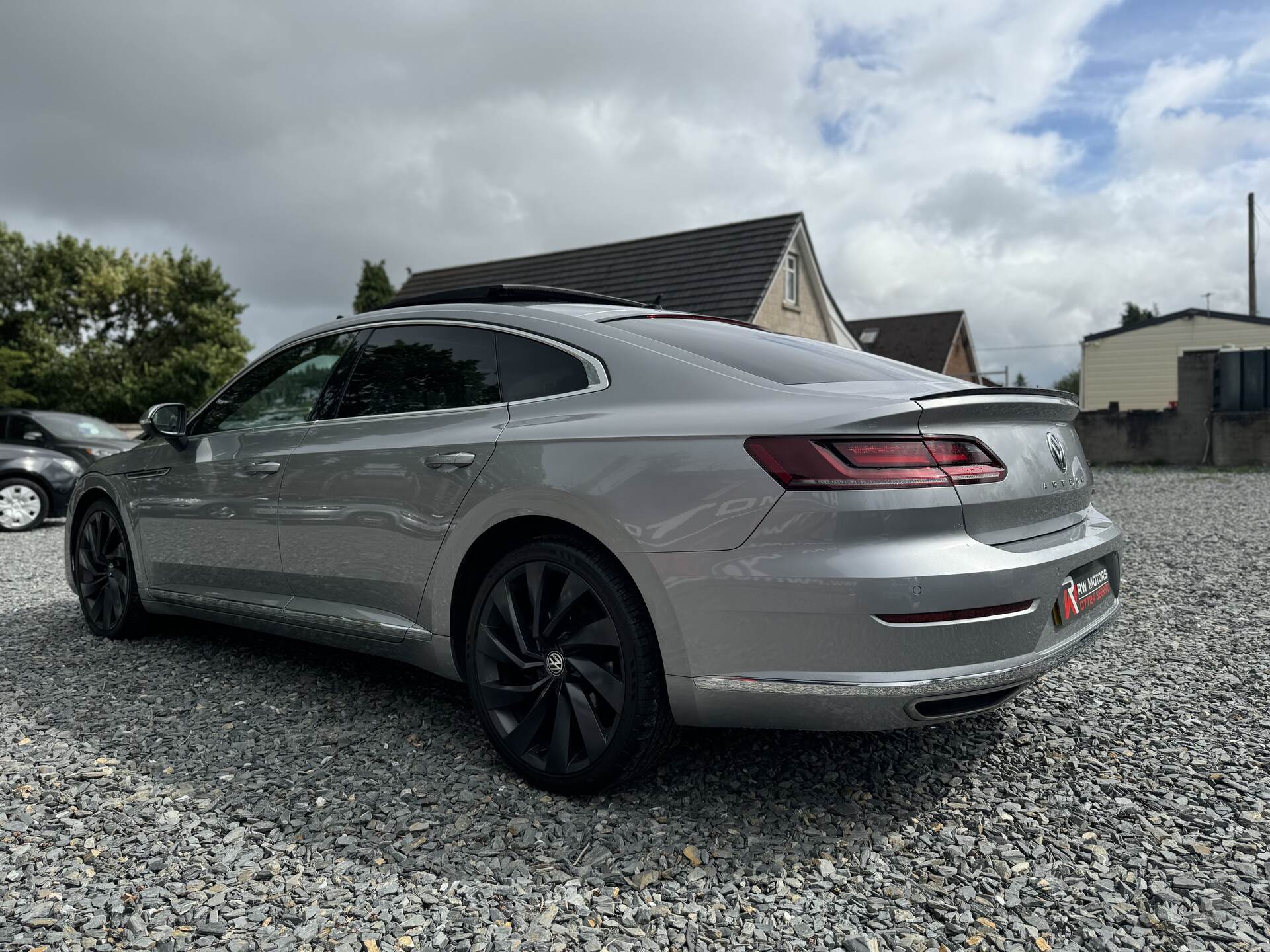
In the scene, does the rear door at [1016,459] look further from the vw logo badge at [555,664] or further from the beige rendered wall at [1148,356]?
the beige rendered wall at [1148,356]

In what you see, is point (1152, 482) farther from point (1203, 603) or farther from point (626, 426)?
point (626, 426)

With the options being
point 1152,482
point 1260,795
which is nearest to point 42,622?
point 1260,795

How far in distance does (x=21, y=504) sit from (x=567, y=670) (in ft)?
34.7

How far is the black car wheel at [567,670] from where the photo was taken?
256cm

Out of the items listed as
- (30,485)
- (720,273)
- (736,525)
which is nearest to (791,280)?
(720,273)

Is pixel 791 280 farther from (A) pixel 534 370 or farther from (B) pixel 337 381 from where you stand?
(A) pixel 534 370

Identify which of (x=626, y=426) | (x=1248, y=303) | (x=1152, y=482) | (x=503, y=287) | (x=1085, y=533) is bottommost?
(x=1152, y=482)

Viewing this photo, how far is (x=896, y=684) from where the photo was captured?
2275mm

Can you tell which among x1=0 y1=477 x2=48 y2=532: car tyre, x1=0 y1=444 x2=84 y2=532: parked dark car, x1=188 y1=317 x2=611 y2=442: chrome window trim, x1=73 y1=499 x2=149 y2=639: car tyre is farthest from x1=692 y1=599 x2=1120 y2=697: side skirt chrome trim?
x1=0 y1=477 x2=48 y2=532: car tyre

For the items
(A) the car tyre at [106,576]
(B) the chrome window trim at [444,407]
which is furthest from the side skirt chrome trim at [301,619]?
(B) the chrome window trim at [444,407]

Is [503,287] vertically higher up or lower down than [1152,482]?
higher up

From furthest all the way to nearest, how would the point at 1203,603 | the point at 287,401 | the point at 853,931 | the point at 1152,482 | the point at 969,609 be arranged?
the point at 1152,482 < the point at 1203,603 < the point at 287,401 < the point at 969,609 < the point at 853,931

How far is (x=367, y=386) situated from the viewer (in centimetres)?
353

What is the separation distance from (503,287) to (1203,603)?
4444 mm
